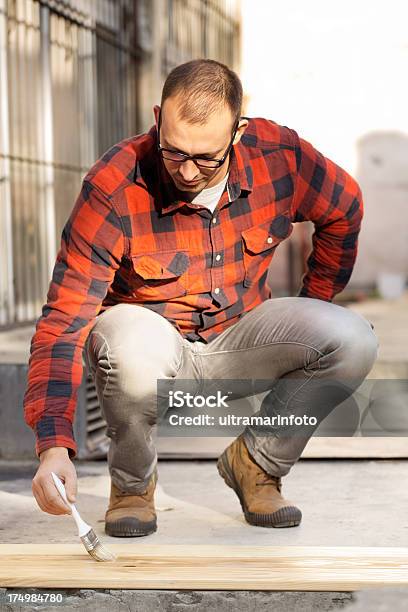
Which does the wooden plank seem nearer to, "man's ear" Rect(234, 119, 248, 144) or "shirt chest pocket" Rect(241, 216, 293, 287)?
"shirt chest pocket" Rect(241, 216, 293, 287)

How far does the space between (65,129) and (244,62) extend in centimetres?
408

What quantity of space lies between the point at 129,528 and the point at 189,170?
2.89 feet

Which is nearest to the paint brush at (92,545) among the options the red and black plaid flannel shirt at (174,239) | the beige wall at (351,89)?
the red and black plaid flannel shirt at (174,239)

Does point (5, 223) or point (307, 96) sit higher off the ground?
point (307, 96)

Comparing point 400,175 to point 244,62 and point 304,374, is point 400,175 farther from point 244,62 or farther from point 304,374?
point 304,374

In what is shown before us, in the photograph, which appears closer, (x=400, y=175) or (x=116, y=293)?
(x=116, y=293)

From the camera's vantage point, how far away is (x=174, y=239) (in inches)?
110

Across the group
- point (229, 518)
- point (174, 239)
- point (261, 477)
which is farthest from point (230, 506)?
point (174, 239)

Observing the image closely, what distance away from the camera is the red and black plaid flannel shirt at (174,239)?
8.23 feet

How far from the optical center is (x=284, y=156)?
297cm

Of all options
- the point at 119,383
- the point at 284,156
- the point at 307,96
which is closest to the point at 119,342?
the point at 119,383

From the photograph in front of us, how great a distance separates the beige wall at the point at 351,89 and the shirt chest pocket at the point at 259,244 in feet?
23.5

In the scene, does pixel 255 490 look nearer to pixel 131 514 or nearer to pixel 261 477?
pixel 261 477

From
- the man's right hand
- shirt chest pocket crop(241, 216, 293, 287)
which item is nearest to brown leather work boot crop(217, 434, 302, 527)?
shirt chest pocket crop(241, 216, 293, 287)
